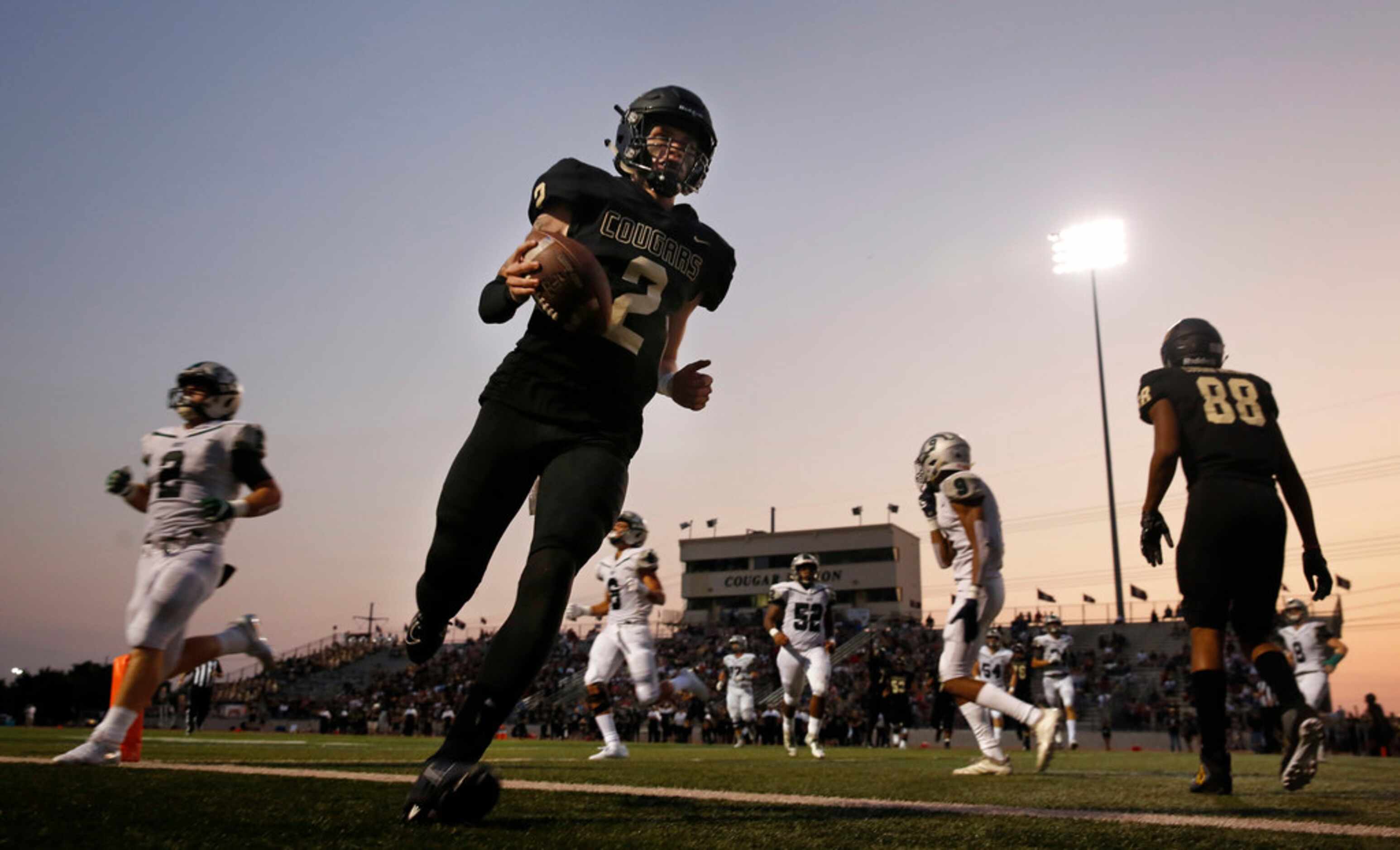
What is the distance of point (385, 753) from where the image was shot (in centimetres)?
991

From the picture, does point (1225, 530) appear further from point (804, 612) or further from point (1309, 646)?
point (1309, 646)

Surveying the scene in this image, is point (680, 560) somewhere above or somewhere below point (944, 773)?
above

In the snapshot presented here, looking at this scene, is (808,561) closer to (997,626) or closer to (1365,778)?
(1365,778)

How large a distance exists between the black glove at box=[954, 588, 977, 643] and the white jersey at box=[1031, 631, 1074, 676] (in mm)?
12952

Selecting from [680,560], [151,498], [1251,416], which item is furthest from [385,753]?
[680,560]

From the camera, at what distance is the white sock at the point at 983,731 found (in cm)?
741

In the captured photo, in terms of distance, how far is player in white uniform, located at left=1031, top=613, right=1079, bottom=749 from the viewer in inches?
758

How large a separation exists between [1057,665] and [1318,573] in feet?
48.9

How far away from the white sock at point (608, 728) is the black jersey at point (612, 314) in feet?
26.6

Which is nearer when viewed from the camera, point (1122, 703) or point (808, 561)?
point (808, 561)

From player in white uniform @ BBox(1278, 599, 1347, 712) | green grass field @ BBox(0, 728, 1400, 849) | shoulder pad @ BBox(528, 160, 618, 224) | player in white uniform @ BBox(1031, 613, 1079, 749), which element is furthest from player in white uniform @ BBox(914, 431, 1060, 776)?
player in white uniform @ BBox(1031, 613, 1079, 749)

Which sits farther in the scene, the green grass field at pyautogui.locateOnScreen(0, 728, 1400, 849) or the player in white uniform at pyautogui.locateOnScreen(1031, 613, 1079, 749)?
the player in white uniform at pyautogui.locateOnScreen(1031, 613, 1079, 749)

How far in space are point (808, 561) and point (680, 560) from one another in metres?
66.6

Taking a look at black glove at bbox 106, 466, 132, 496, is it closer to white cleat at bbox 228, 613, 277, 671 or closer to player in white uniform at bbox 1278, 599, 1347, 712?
white cleat at bbox 228, 613, 277, 671
